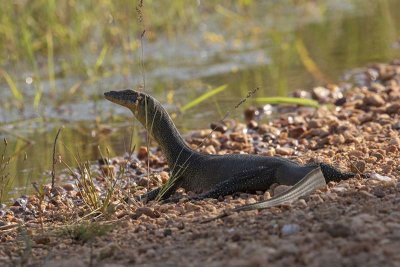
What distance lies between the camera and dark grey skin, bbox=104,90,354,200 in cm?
600

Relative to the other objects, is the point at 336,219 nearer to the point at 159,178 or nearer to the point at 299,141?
the point at 159,178

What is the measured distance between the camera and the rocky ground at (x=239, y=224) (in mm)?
4227

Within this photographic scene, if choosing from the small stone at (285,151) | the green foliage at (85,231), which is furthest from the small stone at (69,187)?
the green foliage at (85,231)

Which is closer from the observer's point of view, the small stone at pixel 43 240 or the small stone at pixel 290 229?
the small stone at pixel 290 229

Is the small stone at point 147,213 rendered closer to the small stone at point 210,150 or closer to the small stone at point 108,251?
the small stone at point 108,251

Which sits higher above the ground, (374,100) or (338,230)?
(374,100)

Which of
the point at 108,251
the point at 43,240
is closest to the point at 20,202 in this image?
the point at 43,240

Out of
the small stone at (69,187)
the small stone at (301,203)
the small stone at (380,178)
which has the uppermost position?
the small stone at (380,178)

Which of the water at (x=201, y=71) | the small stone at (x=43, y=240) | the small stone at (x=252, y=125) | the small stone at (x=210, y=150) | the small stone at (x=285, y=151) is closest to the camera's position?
the small stone at (x=43, y=240)

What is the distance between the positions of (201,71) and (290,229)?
301 inches

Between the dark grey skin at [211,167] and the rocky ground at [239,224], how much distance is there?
0.38ft

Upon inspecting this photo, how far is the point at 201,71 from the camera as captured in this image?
12102mm

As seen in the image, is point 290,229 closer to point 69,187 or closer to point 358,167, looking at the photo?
point 358,167

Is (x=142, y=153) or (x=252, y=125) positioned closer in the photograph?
(x=142, y=153)
